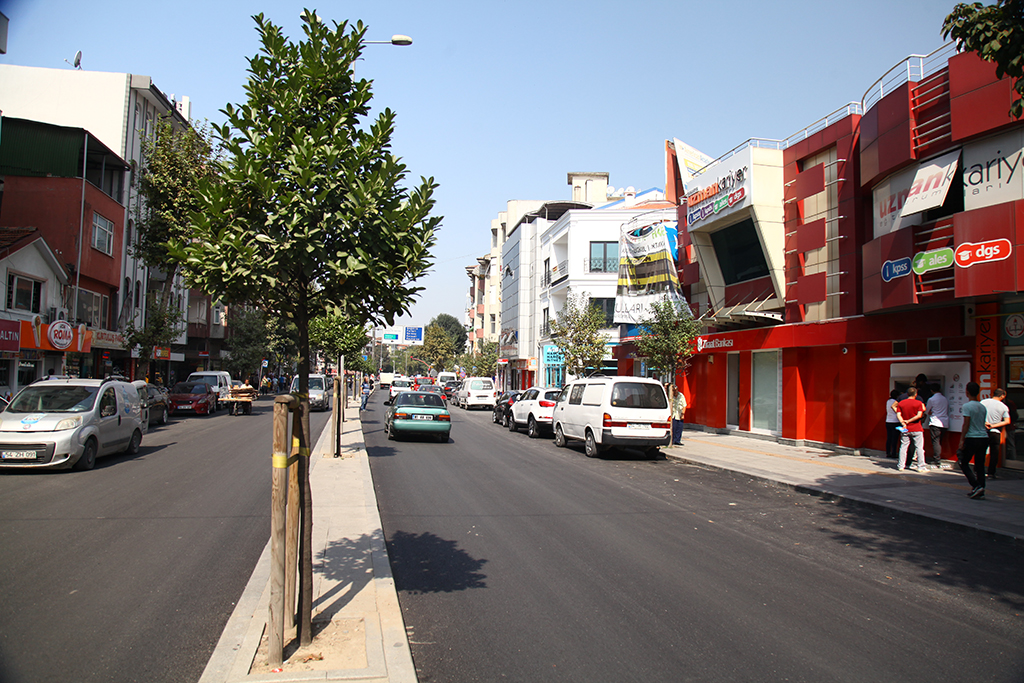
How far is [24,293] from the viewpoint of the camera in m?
23.4

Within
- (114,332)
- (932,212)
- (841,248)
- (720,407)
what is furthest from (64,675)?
(114,332)

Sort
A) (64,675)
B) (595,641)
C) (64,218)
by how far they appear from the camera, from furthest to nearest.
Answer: (64,218), (595,641), (64,675)

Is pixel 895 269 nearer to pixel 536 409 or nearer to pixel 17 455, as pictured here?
A: pixel 536 409

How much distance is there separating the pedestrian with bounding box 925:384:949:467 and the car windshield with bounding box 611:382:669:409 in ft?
18.5

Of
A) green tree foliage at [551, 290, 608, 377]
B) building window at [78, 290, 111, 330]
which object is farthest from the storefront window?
building window at [78, 290, 111, 330]

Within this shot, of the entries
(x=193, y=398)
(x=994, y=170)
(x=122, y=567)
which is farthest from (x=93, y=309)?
(x=994, y=170)

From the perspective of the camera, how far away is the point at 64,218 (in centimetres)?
2736

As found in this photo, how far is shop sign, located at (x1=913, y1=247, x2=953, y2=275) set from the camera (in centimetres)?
1276

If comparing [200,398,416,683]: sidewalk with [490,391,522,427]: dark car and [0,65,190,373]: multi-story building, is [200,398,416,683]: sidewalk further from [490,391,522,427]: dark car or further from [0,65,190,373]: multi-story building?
A: [0,65,190,373]: multi-story building

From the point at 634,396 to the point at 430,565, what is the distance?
10632mm

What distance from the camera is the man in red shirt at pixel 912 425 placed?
13617 mm

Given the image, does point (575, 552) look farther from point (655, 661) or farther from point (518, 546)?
point (655, 661)

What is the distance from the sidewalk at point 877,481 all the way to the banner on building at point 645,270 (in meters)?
9.50

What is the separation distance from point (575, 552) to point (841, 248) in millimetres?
14036
